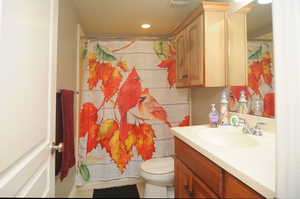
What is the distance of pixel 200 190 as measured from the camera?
87 cm

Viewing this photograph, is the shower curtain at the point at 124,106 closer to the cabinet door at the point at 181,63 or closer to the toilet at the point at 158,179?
the cabinet door at the point at 181,63

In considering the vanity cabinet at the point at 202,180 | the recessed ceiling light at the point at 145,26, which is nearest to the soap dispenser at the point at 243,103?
the vanity cabinet at the point at 202,180

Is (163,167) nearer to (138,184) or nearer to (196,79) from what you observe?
(138,184)

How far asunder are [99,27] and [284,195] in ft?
7.91

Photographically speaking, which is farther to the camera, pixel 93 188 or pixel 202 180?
pixel 93 188

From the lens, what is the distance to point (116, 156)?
6.65ft

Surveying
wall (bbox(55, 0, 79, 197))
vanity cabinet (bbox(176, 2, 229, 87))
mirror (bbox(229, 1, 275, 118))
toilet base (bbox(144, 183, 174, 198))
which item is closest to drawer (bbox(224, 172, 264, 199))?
mirror (bbox(229, 1, 275, 118))

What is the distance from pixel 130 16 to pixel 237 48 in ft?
4.16

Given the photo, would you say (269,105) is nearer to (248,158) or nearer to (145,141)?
(248,158)

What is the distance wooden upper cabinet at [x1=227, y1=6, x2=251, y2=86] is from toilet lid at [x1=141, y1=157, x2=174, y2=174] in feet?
3.40

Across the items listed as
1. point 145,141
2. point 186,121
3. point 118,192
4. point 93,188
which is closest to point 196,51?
point 186,121

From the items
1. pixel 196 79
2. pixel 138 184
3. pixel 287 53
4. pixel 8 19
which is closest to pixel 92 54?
pixel 196 79

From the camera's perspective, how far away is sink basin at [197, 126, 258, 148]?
3.45ft

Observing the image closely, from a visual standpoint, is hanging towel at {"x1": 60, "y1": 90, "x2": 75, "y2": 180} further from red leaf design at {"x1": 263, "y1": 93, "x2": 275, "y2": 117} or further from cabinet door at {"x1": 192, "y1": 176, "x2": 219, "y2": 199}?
red leaf design at {"x1": 263, "y1": 93, "x2": 275, "y2": 117}
